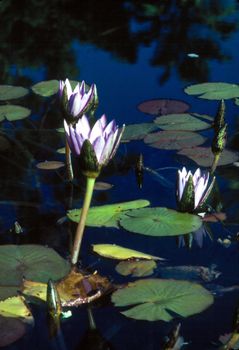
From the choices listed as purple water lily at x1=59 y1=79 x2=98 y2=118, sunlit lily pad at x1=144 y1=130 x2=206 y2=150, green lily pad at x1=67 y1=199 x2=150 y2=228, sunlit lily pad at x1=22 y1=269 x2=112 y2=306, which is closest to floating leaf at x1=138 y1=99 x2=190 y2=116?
sunlit lily pad at x1=144 y1=130 x2=206 y2=150

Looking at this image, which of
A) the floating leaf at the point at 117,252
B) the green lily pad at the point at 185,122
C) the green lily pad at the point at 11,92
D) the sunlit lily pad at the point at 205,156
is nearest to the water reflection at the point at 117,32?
the green lily pad at the point at 11,92

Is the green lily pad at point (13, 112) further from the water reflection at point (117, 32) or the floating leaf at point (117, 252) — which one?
the floating leaf at point (117, 252)

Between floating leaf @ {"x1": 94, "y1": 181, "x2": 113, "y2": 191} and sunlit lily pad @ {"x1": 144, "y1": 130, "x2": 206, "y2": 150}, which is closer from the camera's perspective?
floating leaf @ {"x1": 94, "y1": 181, "x2": 113, "y2": 191}

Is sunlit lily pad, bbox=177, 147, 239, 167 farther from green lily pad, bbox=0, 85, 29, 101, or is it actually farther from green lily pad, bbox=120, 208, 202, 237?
green lily pad, bbox=0, 85, 29, 101

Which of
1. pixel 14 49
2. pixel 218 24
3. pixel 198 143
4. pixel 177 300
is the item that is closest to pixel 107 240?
pixel 177 300

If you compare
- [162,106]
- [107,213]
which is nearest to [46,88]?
[162,106]

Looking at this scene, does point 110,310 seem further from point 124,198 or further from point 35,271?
point 124,198
